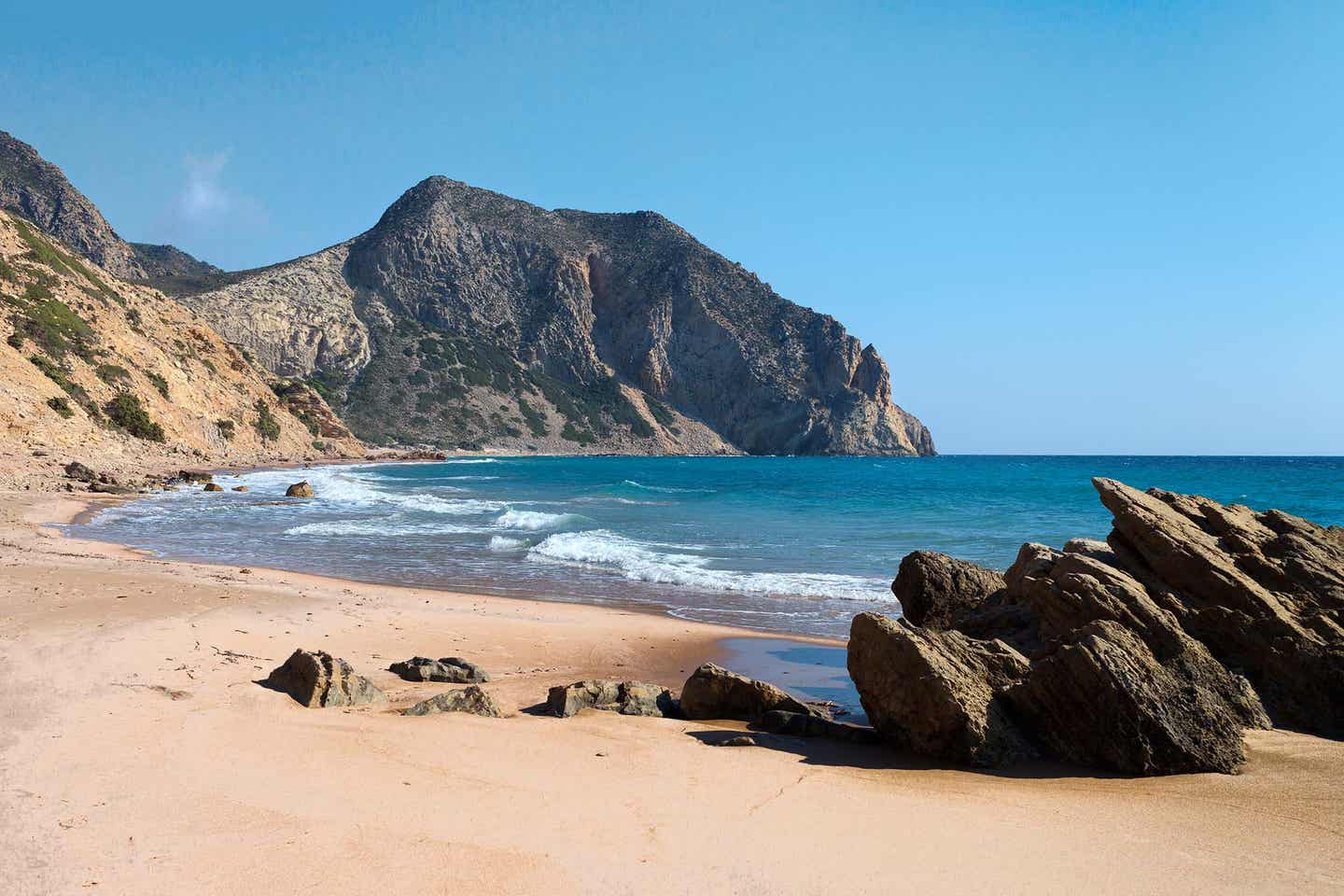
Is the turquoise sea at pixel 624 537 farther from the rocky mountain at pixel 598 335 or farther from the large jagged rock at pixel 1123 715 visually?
the rocky mountain at pixel 598 335

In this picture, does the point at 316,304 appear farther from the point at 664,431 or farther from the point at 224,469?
the point at 224,469

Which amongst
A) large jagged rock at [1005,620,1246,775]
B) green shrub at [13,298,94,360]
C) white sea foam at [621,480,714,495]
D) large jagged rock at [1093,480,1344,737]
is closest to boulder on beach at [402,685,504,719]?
large jagged rock at [1005,620,1246,775]

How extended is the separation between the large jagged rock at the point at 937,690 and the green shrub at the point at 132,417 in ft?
156

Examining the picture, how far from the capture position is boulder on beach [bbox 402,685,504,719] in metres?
6.73

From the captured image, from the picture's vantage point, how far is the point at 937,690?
6453 millimetres

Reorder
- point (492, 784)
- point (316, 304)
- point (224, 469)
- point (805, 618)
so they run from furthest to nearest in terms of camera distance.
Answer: point (316, 304)
point (224, 469)
point (805, 618)
point (492, 784)

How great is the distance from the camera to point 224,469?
4847 cm

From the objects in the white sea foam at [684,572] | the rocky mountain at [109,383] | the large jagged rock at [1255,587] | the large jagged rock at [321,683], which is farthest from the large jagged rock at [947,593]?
the rocky mountain at [109,383]

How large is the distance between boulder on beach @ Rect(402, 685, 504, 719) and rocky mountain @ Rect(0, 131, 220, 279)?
408ft

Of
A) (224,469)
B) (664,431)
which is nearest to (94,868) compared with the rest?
(224,469)

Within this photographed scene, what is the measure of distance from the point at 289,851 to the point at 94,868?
2.59 ft

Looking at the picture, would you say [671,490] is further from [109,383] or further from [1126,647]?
[1126,647]

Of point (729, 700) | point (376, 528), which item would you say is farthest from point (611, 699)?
point (376, 528)

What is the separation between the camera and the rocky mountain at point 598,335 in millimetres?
138500
